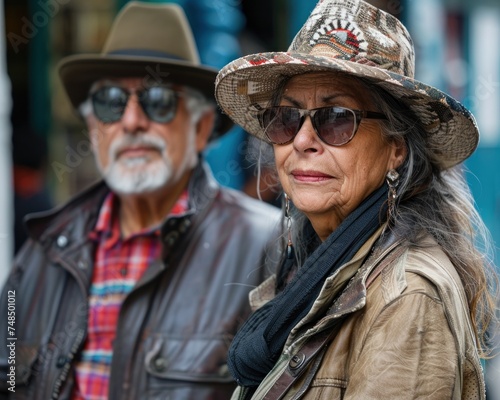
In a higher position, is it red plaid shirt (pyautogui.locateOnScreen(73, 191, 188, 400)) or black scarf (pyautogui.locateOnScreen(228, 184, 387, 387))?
black scarf (pyautogui.locateOnScreen(228, 184, 387, 387))

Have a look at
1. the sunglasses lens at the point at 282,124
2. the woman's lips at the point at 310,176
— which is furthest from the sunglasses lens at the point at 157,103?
the woman's lips at the point at 310,176

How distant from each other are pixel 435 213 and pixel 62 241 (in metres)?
1.68

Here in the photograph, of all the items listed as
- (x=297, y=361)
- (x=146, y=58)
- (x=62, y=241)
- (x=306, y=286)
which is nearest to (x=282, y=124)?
(x=306, y=286)

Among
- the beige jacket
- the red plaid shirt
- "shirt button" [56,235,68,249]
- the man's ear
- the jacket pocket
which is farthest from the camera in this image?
the man's ear

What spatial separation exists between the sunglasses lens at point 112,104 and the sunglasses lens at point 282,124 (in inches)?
47.3

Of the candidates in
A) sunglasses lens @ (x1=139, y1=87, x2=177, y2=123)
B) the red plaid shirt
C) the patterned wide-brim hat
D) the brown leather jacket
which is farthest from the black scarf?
sunglasses lens @ (x1=139, y1=87, x2=177, y2=123)

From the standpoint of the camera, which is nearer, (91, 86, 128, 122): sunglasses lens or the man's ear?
(91, 86, 128, 122): sunglasses lens

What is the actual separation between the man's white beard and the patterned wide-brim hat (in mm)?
A: 1051

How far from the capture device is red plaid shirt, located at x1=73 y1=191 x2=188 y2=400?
3.03 meters

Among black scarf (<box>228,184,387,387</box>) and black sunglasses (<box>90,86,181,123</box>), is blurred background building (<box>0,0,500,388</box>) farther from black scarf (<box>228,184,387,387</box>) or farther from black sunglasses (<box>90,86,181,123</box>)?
black scarf (<box>228,184,387,387</box>)

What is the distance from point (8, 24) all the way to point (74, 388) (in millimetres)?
4116

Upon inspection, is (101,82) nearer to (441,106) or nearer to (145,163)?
(145,163)

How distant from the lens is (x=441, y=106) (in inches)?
79.3

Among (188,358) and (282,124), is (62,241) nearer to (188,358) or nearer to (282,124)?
(188,358)
